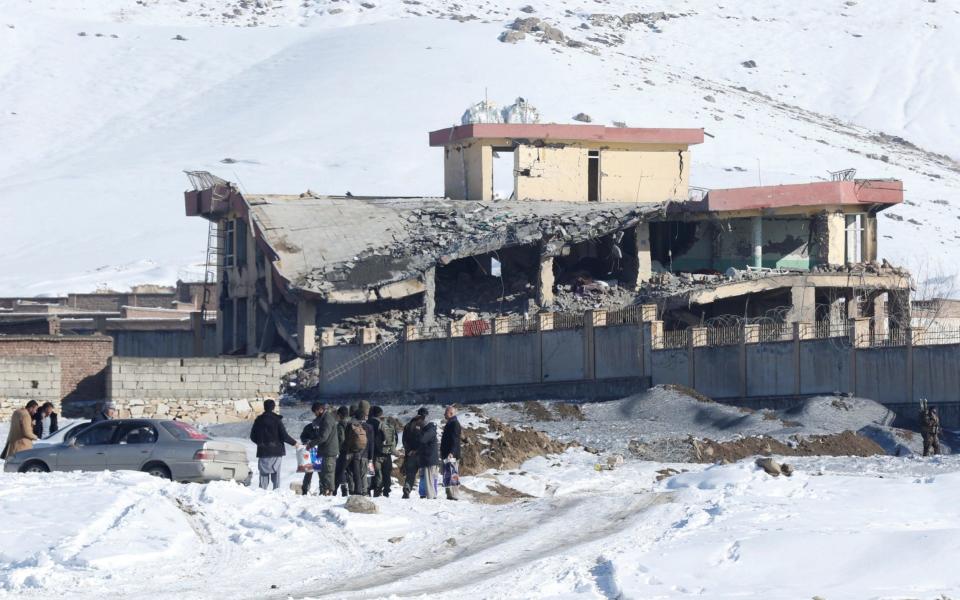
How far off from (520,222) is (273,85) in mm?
92846

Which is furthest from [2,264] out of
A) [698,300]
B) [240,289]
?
[698,300]

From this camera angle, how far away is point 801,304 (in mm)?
50219

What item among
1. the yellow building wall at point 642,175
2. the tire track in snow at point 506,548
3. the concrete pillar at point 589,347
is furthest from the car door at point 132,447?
the yellow building wall at point 642,175

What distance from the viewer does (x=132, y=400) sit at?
44.6 meters

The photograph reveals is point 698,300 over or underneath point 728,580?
over

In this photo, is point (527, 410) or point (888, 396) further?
point (527, 410)

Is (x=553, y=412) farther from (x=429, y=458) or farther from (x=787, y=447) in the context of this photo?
(x=429, y=458)

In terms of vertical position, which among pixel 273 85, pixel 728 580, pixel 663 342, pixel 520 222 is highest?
pixel 273 85

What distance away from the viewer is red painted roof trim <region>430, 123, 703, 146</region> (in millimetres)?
58938

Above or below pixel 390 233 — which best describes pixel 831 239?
below

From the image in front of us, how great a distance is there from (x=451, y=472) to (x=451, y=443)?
443 millimetres

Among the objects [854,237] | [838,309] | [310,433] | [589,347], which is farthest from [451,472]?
[854,237]

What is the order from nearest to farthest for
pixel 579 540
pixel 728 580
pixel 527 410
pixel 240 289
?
pixel 728 580 → pixel 579 540 → pixel 527 410 → pixel 240 289

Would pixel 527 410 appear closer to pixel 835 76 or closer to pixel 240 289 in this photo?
pixel 240 289
